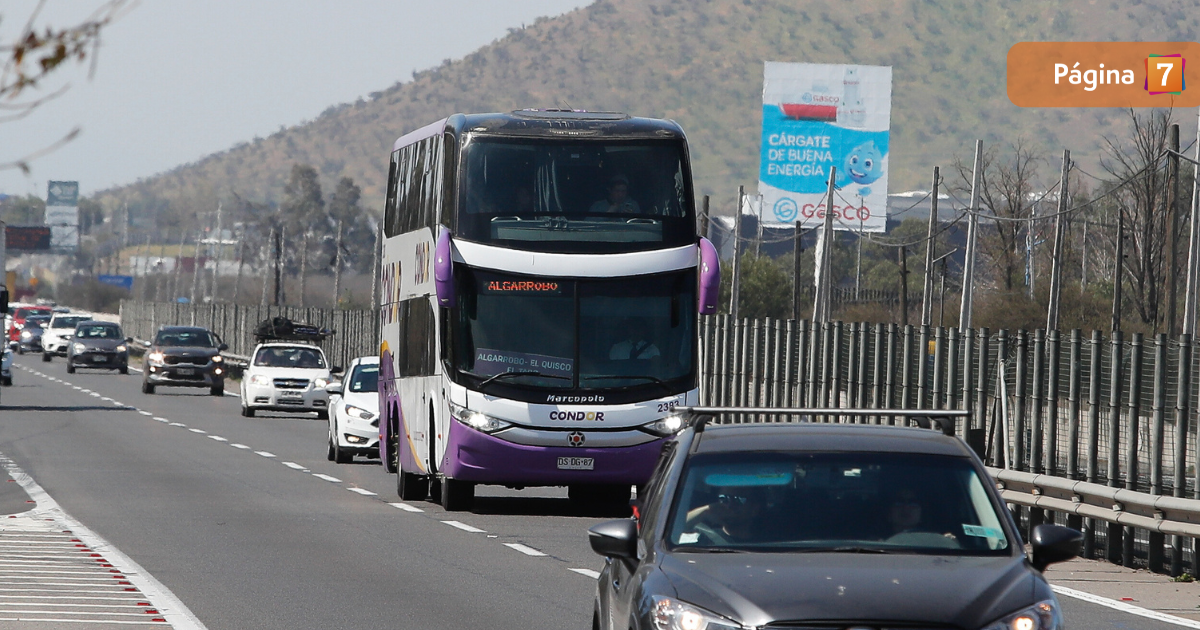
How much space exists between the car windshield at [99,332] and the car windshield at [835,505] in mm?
59051

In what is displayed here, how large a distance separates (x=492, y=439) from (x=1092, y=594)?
7.13 m

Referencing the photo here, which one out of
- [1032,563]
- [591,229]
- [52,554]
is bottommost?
[52,554]

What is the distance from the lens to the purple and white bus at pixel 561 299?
19.6 metres

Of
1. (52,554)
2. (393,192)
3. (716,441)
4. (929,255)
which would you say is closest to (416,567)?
(52,554)

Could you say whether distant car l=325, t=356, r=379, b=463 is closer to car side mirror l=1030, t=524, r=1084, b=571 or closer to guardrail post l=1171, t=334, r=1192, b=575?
guardrail post l=1171, t=334, r=1192, b=575

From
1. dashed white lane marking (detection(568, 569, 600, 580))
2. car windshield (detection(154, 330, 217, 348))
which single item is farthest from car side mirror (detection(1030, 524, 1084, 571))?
car windshield (detection(154, 330, 217, 348))

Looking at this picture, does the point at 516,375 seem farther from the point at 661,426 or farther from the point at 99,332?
the point at 99,332

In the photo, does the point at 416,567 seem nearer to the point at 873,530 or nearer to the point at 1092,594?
the point at 1092,594

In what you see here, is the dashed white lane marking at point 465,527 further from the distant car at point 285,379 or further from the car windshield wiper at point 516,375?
the distant car at point 285,379

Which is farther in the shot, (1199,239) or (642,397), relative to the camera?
(1199,239)

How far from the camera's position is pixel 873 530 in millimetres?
7387

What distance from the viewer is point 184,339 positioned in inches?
2057

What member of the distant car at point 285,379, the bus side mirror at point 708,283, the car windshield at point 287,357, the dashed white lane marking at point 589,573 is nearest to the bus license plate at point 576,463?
the bus side mirror at point 708,283

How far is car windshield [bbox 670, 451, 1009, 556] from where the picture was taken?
24.1ft
